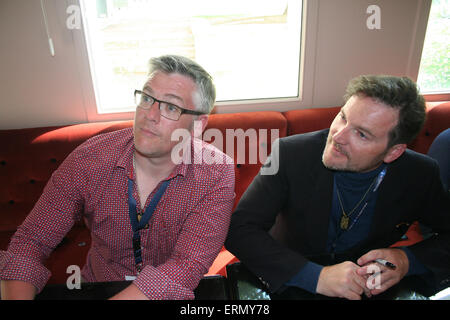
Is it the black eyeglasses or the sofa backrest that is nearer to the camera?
the black eyeglasses

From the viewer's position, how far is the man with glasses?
3.48ft

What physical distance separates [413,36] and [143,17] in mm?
1990

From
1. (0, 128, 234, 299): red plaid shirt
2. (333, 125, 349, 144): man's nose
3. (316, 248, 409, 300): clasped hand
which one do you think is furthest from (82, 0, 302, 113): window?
(316, 248, 409, 300): clasped hand

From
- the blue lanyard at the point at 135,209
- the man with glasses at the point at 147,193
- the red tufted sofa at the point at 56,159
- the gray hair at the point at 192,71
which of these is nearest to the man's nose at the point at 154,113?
the man with glasses at the point at 147,193

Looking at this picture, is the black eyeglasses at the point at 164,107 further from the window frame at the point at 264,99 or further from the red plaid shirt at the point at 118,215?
the window frame at the point at 264,99

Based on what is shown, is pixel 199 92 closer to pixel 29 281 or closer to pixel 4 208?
pixel 29 281

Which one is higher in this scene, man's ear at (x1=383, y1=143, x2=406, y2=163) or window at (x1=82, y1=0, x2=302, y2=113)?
window at (x1=82, y1=0, x2=302, y2=113)

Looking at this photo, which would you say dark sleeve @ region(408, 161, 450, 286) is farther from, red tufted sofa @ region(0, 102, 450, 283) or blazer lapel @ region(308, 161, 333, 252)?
red tufted sofa @ region(0, 102, 450, 283)

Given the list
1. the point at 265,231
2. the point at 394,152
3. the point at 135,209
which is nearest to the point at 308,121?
the point at 394,152

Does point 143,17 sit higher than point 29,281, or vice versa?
point 143,17

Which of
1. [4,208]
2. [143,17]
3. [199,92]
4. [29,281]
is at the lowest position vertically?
[4,208]

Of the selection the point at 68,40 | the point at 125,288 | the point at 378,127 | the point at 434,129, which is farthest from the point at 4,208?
the point at 434,129

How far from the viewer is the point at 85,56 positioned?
1.97 metres
